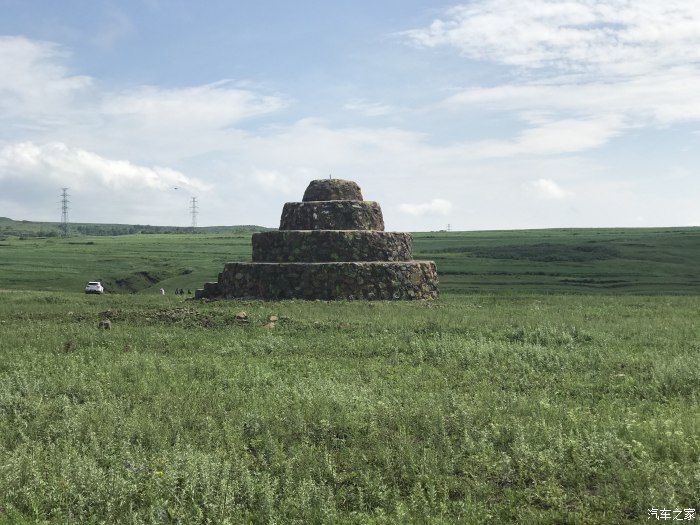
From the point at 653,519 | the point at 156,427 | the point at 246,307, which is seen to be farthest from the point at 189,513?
the point at 246,307

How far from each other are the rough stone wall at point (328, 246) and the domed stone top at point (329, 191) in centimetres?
271

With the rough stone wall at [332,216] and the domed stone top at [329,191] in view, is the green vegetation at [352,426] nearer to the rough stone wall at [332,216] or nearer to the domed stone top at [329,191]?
the rough stone wall at [332,216]

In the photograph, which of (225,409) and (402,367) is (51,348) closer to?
(225,409)

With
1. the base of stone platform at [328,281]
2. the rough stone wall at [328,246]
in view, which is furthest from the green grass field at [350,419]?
the rough stone wall at [328,246]

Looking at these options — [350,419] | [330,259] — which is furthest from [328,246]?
[350,419]

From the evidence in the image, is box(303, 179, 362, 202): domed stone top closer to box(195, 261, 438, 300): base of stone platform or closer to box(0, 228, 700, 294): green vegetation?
box(195, 261, 438, 300): base of stone platform

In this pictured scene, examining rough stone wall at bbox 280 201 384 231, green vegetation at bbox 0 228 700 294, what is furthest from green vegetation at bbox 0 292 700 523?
green vegetation at bbox 0 228 700 294

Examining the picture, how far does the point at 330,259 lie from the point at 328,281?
143 cm

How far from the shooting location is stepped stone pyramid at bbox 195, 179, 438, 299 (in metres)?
24.1

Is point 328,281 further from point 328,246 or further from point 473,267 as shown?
point 473,267

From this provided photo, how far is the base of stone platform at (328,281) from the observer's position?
24031 millimetres

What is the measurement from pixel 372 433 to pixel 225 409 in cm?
241

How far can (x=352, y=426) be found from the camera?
8.16 metres

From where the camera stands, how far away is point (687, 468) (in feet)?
21.3
